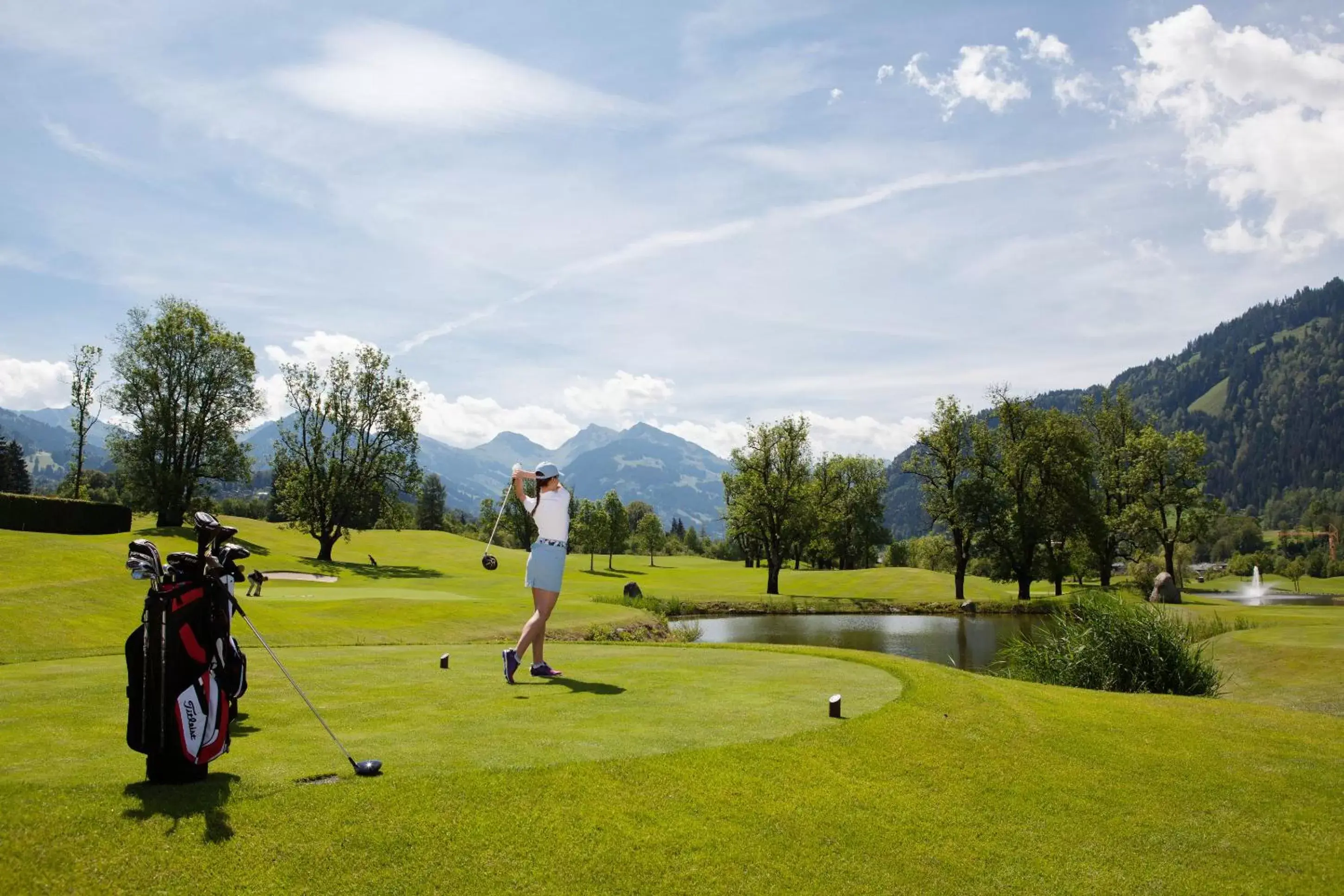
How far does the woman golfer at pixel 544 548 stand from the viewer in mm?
10820

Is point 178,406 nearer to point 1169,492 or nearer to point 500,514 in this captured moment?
point 500,514

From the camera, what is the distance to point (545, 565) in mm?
10859

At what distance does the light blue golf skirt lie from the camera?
1086 centimetres

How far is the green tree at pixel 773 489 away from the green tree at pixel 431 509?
308ft

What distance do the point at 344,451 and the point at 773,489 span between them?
34.1 meters

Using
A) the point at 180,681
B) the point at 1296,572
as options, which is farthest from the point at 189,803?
the point at 1296,572

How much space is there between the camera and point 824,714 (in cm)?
871

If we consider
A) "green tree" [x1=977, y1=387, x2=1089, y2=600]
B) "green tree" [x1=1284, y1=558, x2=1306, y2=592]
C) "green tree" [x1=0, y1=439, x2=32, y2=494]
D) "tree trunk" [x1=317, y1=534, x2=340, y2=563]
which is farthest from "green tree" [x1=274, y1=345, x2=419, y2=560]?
"green tree" [x1=1284, y1=558, x2=1306, y2=592]

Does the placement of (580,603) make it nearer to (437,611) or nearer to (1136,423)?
(437,611)

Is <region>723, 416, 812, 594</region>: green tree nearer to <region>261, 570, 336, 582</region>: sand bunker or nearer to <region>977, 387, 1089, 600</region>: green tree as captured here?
<region>977, 387, 1089, 600</region>: green tree

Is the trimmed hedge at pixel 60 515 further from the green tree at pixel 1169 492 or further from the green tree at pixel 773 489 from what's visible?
the green tree at pixel 1169 492

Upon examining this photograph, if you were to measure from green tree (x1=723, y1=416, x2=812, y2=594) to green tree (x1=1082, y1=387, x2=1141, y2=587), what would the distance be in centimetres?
2213

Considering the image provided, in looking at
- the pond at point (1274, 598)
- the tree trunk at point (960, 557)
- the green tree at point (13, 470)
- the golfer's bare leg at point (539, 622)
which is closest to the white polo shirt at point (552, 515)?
the golfer's bare leg at point (539, 622)

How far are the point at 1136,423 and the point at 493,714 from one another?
2855 inches
